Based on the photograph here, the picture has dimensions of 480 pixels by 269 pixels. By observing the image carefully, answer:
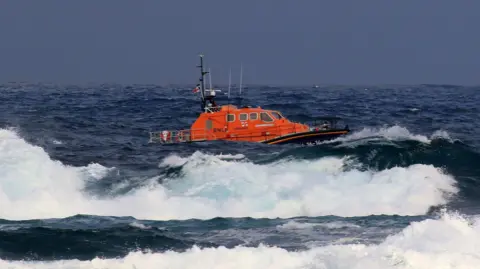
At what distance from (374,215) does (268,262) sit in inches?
282

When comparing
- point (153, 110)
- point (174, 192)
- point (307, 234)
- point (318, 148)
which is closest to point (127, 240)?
point (307, 234)

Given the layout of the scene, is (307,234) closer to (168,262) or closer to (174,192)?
Answer: (168,262)

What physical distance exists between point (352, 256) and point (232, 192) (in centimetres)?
979

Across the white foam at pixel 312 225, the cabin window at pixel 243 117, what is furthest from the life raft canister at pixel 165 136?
the white foam at pixel 312 225

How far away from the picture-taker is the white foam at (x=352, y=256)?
A: 14.4 metres

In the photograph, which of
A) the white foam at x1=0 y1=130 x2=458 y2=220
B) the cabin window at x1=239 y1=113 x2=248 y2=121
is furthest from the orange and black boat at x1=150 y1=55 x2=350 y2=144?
the white foam at x1=0 y1=130 x2=458 y2=220

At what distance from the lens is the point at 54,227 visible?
19875mm

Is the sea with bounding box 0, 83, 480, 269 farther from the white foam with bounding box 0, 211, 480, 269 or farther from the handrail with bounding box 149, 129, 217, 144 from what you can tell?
the handrail with bounding box 149, 129, 217, 144

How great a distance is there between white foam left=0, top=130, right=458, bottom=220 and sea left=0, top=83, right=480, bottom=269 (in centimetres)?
6

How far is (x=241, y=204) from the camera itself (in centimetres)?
2312

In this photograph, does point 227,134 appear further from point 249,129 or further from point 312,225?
point 312,225

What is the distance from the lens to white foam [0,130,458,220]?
2284 centimetres

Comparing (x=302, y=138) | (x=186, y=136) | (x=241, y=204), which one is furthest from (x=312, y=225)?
(x=186, y=136)

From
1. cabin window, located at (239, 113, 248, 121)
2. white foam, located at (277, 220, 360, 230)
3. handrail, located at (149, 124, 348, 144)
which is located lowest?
white foam, located at (277, 220, 360, 230)
